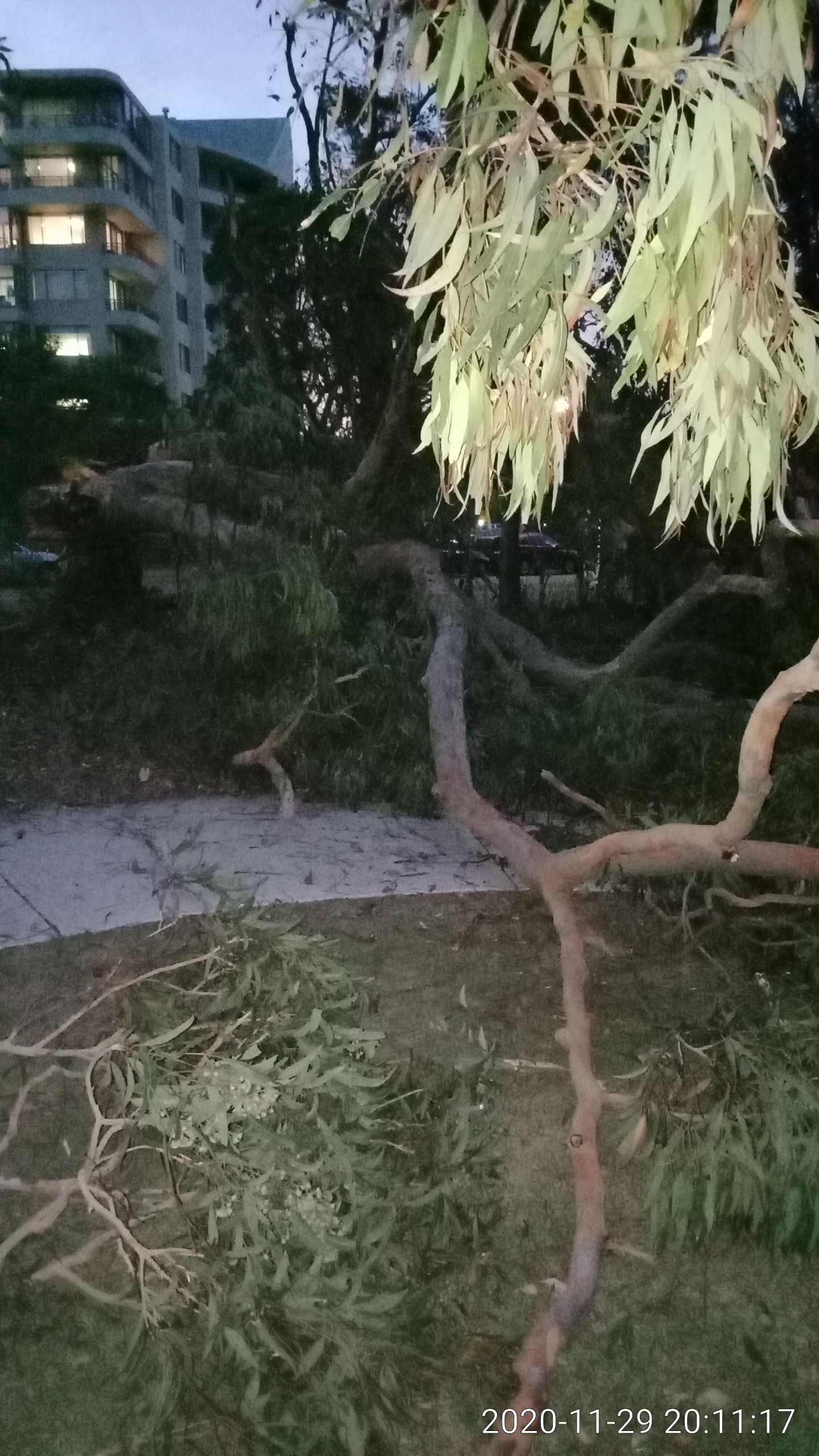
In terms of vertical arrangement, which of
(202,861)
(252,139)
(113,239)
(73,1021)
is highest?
(252,139)

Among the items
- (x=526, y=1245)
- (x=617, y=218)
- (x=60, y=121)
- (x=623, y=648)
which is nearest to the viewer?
(x=617, y=218)

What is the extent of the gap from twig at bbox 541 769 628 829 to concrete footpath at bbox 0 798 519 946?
15 cm

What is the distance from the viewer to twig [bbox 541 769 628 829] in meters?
1.53

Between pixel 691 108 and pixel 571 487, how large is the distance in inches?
24.9

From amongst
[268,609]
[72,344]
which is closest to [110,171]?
[72,344]

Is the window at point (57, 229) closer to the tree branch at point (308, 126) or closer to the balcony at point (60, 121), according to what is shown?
the balcony at point (60, 121)

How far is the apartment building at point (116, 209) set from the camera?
52.0 inches

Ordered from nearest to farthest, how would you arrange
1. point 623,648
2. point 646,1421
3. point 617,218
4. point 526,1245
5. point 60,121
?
point 617,218
point 646,1421
point 526,1245
point 60,121
point 623,648

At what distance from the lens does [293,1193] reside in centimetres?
111

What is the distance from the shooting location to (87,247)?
1.34 meters

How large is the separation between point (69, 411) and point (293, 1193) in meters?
1.04

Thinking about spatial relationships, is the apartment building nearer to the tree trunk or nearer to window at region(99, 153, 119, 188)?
window at region(99, 153, 119, 188)

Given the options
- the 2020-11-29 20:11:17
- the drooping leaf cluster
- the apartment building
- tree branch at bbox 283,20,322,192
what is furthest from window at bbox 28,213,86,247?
the 2020-11-29 20:11:17

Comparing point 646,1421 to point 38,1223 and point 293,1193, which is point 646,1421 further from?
point 38,1223
